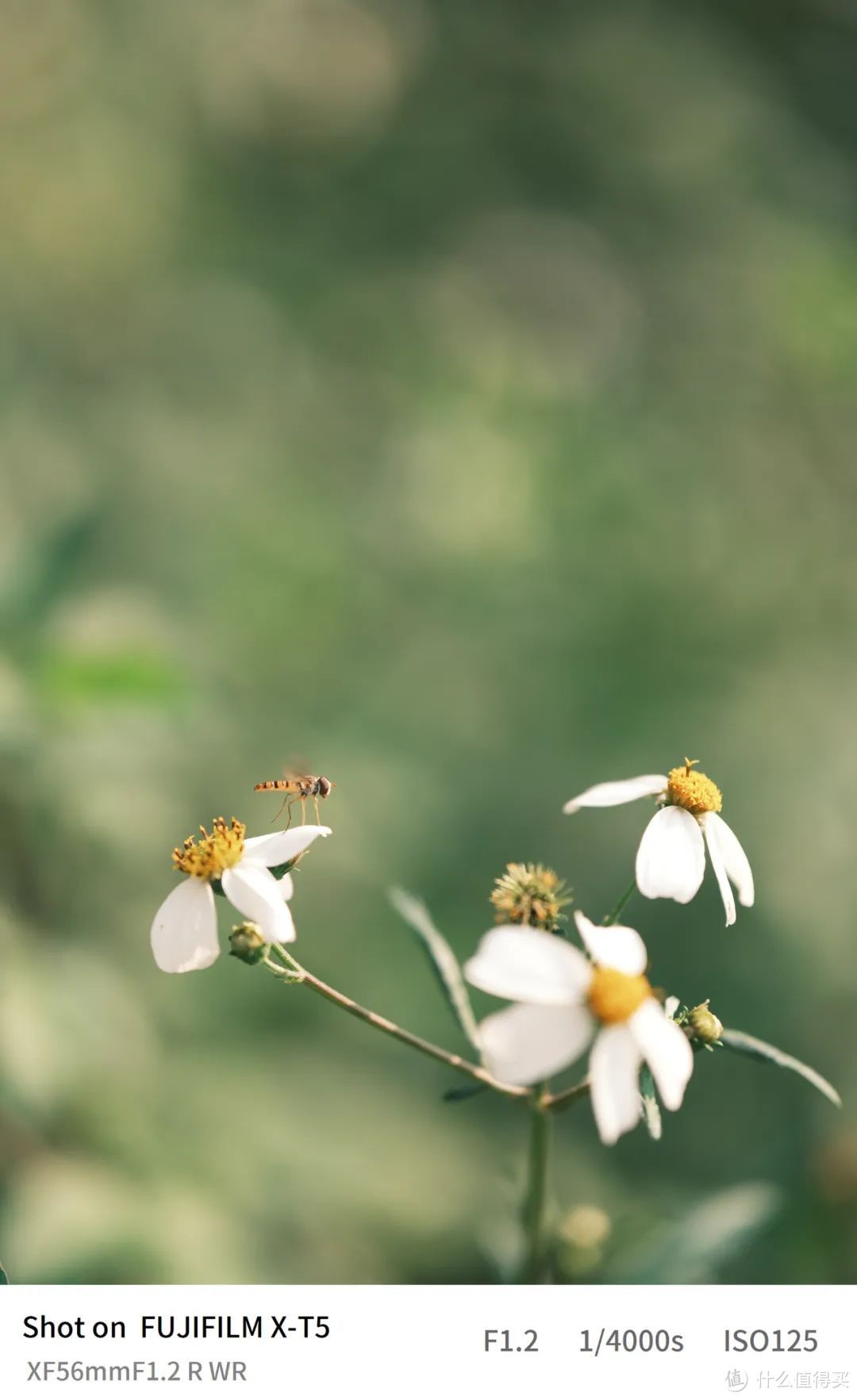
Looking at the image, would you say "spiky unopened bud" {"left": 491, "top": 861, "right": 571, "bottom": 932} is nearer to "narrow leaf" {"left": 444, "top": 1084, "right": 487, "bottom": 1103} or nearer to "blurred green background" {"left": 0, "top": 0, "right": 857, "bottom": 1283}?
"narrow leaf" {"left": 444, "top": 1084, "right": 487, "bottom": 1103}

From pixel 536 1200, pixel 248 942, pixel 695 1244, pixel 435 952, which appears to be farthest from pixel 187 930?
pixel 695 1244

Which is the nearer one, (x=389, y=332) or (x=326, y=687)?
(x=326, y=687)

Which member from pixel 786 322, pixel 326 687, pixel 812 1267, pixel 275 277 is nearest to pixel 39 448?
pixel 326 687

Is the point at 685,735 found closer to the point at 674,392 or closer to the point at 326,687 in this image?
the point at 326,687

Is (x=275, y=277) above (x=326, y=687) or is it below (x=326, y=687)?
above

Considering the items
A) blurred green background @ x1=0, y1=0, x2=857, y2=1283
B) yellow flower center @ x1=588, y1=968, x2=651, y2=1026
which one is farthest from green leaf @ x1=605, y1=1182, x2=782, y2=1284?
yellow flower center @ x1=588, y1=968, x2=651, y2=1026
